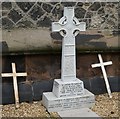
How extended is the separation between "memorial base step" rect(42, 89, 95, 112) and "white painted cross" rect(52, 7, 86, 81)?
12.8 inches

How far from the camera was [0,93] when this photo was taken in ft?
17.4

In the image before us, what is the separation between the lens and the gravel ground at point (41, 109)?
4.91 m

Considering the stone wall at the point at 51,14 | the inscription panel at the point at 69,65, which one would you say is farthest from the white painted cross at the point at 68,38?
Answer: the stone wall at the point at 51,14

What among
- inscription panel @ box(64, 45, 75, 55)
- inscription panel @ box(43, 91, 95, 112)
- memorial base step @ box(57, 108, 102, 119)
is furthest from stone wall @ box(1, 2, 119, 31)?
memorial base step @ box(57, 108, 102, 119)

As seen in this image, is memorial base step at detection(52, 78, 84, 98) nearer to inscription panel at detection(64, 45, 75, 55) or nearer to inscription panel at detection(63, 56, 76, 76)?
inscription panel at detection(63, 56, 76, 76)

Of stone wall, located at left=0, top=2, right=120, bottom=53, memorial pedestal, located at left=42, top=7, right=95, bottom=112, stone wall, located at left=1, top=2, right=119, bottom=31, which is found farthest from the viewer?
stone wall, located at left=1, top=2, right=119, bottom=31

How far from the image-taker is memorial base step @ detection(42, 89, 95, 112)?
4.96 m

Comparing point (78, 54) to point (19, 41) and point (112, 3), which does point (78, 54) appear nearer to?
point (19, 41)

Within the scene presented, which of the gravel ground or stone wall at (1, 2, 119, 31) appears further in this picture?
stone wall at (1, 2, 119, 31)

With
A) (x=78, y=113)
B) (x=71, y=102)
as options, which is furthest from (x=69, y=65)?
(x=78, y=113)

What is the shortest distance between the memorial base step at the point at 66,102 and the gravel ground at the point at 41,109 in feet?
0.33

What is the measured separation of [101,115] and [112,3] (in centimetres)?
437

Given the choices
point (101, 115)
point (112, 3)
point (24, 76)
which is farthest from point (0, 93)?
point (112, 3)

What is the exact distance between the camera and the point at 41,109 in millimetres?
5094
